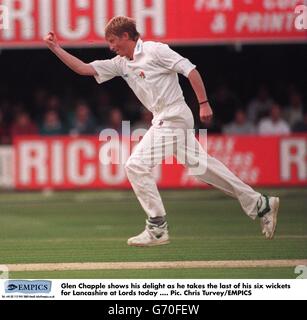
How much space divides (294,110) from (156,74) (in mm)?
9037

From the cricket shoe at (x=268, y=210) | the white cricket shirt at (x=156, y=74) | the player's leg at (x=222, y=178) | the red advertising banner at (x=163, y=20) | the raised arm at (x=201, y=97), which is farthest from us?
the red advertising banner at (x=163, y=20)

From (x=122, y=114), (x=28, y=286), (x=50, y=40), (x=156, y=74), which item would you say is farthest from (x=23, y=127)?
(x=28, y=286)

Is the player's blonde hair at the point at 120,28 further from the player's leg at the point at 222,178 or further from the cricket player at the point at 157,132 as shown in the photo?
the player's leg at the point at 222,178

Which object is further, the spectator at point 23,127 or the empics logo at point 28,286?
the spectator at point 23,127

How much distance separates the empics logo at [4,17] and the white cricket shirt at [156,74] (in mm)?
5576

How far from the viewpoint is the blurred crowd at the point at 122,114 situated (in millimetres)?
18266

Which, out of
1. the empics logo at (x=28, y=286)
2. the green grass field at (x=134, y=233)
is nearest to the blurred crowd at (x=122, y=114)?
the green grass field at (x=134, y=233)

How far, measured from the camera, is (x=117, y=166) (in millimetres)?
17547

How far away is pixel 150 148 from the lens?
9961mm

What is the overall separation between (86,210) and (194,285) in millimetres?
7159

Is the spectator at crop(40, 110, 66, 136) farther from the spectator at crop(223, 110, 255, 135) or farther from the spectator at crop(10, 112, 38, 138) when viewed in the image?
the spectator at crop(223, 110, 255, 135)

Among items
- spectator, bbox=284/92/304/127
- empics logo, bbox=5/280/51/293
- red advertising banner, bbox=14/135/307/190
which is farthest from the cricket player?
spectator, bbox=284/92/304/127

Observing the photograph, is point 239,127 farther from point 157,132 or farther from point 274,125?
point 157,132
